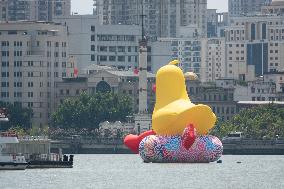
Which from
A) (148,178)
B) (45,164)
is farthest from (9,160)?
(148,178)

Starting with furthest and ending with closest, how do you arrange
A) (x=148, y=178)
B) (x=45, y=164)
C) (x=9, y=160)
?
(x=45, y=164)
(x=9, y=160)
(x=148, y=178)

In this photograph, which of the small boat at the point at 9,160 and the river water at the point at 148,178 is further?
the small boat at the point at 9,160

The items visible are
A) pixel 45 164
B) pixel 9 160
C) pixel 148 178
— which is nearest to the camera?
pixel 148 178

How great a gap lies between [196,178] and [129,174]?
37.7ft

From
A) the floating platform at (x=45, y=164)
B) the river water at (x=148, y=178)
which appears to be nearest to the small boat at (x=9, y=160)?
the river water at (x=148, y=178)

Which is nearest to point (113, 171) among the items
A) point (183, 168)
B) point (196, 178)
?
point (183, 168)

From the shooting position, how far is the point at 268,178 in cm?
17700

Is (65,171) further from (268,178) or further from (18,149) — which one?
(268,178)

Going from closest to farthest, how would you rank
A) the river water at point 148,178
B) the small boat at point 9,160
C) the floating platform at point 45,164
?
the river water at point 148,178 → the small boat at point 9,160 → the floating platform at point 45,164

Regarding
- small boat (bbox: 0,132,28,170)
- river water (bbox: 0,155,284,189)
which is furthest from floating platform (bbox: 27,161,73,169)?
small boat (bbox: 0,132,28,170)

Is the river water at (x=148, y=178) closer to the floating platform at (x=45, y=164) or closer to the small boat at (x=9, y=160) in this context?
the floating platform at (x=45, y=164)

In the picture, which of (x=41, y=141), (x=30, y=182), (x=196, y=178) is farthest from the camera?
(x=41, y=141)

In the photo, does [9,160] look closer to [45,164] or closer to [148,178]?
[45,164]

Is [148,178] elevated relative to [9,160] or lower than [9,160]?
lower
